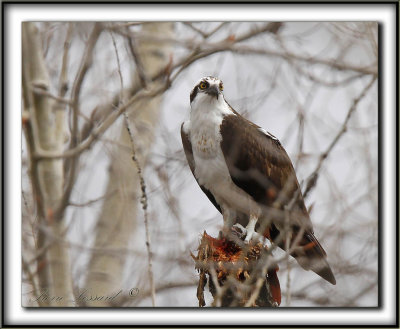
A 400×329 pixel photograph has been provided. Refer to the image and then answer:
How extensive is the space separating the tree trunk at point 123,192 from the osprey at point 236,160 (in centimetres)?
A: 28

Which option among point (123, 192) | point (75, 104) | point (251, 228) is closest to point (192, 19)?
point (75, 104)

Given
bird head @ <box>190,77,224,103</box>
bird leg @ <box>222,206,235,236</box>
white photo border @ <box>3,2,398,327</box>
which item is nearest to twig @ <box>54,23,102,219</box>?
white photo border @ <box>3,2,398,327</box>

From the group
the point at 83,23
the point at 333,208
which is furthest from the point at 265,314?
the point at 83,23

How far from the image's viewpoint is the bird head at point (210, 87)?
11.7 feet

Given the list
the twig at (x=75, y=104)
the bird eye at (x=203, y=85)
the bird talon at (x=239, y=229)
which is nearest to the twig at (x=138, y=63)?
the twig at (x=75, y=104)

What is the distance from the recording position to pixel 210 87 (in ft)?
11.8

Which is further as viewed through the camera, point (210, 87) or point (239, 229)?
point (239, 229)

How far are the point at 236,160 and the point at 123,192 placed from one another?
2.35ft

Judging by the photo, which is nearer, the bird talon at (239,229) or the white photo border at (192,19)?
the white photo border at (192,19)

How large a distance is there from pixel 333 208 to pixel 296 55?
914 millimetres

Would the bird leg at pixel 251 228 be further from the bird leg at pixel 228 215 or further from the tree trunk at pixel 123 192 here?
the tree trunk at pixel 123 192

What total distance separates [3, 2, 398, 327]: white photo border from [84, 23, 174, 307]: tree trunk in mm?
206

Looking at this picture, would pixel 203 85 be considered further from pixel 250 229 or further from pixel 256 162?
pixel 250 229

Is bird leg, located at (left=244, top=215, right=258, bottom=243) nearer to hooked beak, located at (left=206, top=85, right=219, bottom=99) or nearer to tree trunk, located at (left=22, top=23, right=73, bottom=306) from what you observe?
hooked beak, located at (left=206, top=85, right=219, bottom=99)
